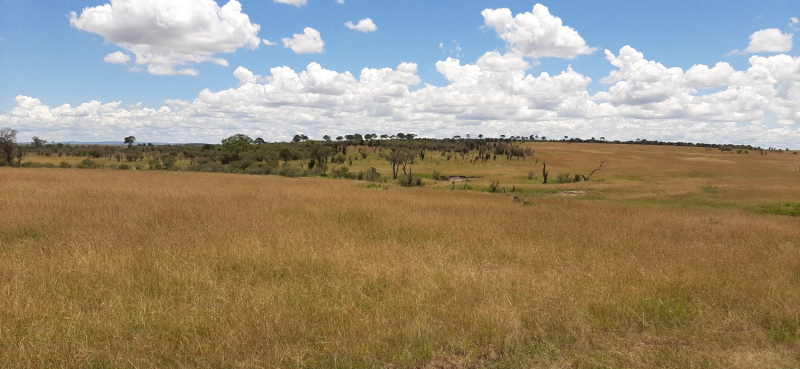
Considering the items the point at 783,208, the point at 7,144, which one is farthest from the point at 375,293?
the point at 7,144

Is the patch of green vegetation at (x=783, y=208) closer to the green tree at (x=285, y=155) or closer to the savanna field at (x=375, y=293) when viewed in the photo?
the savanna field at (x=375, y=293)

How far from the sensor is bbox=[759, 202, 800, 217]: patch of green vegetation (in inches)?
985

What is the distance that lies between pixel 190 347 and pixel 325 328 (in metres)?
1.45

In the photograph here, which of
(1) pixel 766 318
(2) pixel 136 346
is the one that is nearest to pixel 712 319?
(1) pixel 766 318

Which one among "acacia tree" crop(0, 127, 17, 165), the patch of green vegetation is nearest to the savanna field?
the patch of green vegetation

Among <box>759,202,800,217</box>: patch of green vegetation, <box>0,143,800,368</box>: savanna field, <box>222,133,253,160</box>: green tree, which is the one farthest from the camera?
<box>222,133,253,160</box>: green tree

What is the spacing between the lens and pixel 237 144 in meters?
66.6

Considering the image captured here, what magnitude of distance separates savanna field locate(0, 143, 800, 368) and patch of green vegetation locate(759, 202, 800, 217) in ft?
56.4

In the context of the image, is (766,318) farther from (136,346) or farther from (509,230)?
(136,346)

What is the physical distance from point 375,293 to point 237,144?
65603mm

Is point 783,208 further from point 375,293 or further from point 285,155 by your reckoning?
point 285,155

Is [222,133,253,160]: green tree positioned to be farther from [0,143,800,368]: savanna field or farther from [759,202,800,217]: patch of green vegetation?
[759,202,800,217]: patch of green vegetation

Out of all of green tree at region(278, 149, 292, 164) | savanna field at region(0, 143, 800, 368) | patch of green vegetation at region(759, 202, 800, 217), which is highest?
green tree at region(278, 149, 292, 164)

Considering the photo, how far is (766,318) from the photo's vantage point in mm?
6062
